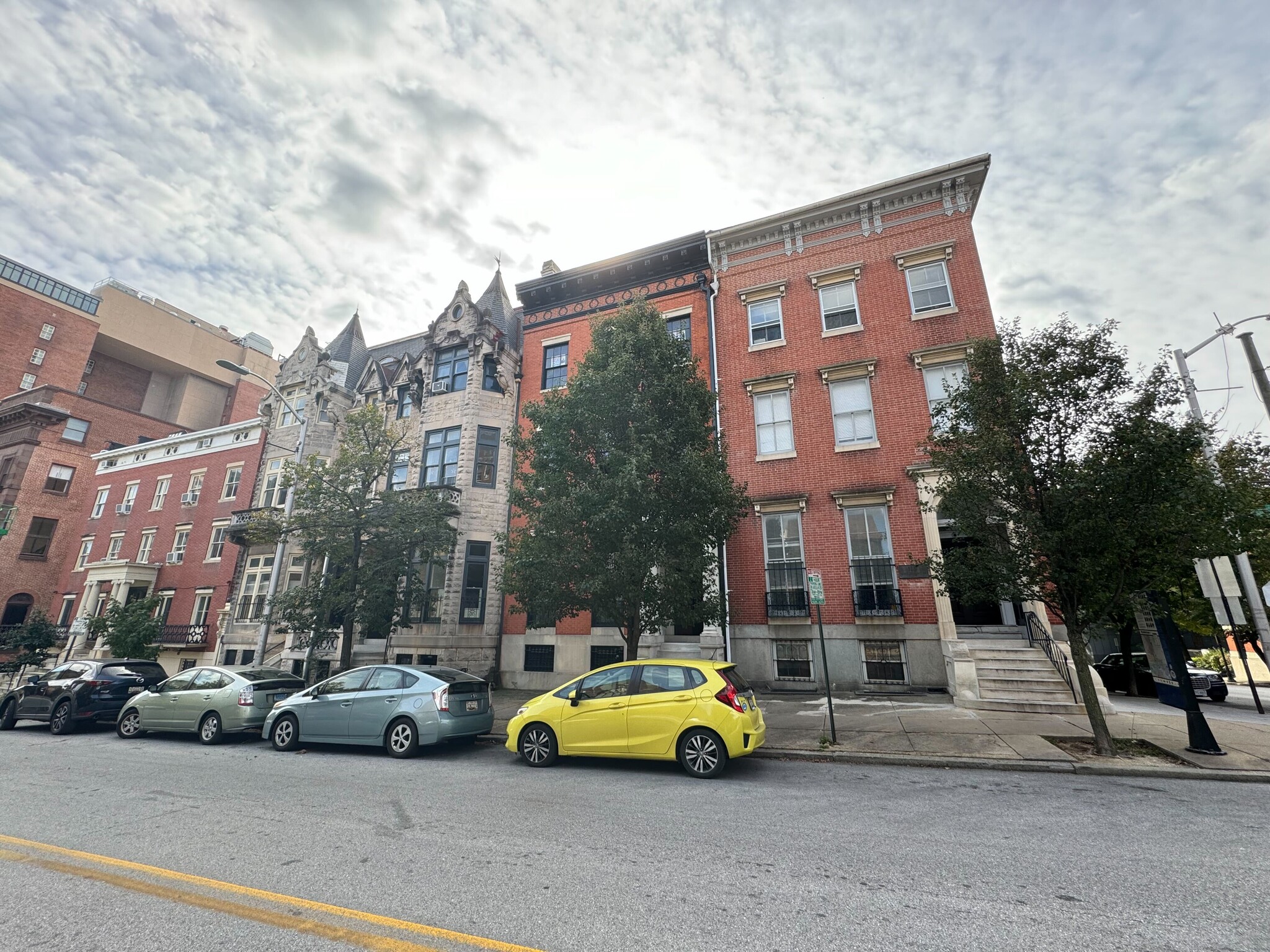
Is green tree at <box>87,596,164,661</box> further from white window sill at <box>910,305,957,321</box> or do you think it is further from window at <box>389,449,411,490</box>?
white window sill at <box>910,305,957,321</box>

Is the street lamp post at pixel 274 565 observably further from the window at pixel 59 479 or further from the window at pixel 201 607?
the window at pixel 59 479

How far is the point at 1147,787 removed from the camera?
7.02 m

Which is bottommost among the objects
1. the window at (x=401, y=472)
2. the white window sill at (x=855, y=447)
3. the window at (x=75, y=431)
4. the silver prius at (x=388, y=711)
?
the silver prius at (x=388, y=711)

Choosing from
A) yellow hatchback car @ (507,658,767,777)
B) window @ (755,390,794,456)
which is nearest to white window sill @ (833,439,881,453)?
window @ (755,390,794,456)

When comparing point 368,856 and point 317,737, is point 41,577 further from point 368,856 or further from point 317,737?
point 368,856

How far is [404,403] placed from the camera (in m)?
23.8

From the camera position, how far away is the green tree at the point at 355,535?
49.2 feet

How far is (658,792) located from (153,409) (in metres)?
58.8

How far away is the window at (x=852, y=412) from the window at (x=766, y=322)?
2.74 m

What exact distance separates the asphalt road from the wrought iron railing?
17.0ft

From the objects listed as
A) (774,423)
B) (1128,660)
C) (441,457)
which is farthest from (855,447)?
(441,457)

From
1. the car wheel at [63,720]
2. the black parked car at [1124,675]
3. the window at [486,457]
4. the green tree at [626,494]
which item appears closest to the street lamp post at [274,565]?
the car wheel at [63,720]

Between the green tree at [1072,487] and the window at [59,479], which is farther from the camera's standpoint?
the window at [59,479]

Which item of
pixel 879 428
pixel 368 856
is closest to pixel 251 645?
pixel 368 856
